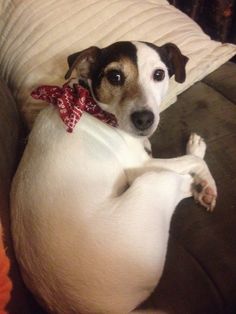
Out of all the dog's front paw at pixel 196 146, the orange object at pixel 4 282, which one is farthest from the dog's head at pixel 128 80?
the orange object at pixel 4 282

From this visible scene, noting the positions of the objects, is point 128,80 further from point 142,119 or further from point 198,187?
point 198,187

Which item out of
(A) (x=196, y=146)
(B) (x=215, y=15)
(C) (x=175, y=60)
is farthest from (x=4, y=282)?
(B) (x=215, y=15)

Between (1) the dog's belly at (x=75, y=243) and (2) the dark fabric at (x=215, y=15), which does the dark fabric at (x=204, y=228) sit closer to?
(1) the dog's belly at (x=75, y=243)

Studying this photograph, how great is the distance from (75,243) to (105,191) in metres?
0.24

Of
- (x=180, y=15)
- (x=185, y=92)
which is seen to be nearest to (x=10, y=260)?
(x=185, y=92)

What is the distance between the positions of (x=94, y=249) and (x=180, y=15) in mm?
1284

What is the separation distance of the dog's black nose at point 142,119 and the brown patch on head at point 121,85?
8cm

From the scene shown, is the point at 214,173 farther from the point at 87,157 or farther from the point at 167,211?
the point at 87,157

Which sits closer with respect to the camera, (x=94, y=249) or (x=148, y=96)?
(x=94, y=249)

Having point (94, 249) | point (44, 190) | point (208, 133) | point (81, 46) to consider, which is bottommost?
point (208, 133)

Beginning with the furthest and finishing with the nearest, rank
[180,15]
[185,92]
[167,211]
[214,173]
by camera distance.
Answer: [180,15] < [185,92] < [214,173] < [167,211]

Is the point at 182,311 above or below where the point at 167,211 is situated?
below

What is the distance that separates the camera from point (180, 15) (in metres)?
1.86

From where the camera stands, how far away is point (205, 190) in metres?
1.33
